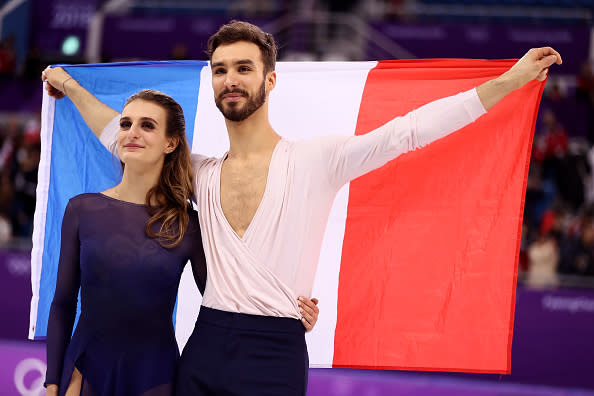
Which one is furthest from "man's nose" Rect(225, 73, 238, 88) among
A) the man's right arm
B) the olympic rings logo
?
the olympic rings logo

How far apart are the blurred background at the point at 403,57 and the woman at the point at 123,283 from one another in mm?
2019

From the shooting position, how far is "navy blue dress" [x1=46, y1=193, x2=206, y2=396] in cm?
314

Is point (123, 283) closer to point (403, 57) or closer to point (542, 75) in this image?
point (542, 75)

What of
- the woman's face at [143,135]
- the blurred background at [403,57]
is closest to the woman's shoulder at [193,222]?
the woman's face at [143,135]

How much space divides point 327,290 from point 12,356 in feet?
8.08

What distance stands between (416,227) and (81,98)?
1892 millimetres

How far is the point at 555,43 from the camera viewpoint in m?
12.5

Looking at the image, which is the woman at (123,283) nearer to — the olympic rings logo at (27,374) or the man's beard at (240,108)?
the man's beard at (240,108)

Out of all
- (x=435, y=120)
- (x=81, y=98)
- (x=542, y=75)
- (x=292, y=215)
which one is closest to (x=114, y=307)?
(x=292, y=215)

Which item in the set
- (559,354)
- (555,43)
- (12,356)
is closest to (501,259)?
(12,356)

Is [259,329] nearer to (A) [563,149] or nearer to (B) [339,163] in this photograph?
(B) [339,163]

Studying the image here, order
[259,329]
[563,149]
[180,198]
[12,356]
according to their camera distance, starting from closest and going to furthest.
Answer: [259,329] < [180,198] < [12,356] < [563,149]

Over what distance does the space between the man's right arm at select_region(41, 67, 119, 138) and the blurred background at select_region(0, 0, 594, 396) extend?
1.83 metres

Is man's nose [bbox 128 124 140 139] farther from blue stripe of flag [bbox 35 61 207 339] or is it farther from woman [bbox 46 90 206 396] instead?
blue stripe of flag [bbox 35 61 207 339]
